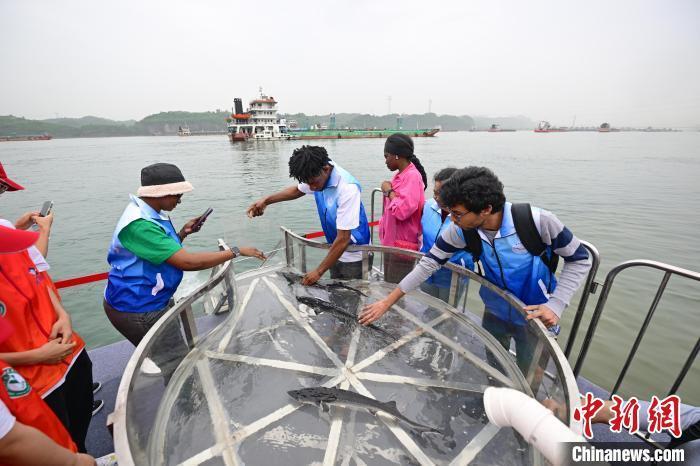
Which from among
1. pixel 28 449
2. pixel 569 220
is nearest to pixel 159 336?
→ pixel 28 449

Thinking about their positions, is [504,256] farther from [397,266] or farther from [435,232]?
[397,266]

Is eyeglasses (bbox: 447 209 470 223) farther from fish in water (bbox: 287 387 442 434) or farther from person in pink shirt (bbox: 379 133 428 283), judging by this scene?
fish in water (bbox: 287 387 442 434)

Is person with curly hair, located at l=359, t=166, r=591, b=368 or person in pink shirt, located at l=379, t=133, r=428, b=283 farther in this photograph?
person in pink shirt, located at l=379, t=133, r=428, b=283

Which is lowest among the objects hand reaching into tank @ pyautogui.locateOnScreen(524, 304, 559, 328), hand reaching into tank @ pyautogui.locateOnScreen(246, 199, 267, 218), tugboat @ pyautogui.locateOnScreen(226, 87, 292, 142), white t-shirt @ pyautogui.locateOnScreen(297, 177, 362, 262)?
hand reaching into tank @ pyautogui.locateOnScreen(524, 304, 559, 328)

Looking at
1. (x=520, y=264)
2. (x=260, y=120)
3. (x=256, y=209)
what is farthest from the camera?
(x=260, y=120)

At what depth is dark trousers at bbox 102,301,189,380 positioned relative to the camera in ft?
6.30

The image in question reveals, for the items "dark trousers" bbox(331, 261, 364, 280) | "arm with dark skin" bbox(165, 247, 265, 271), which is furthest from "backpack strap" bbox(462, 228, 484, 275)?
"arm with dark skin" bbox(165, 247, 265, 271)

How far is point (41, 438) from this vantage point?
1.24m

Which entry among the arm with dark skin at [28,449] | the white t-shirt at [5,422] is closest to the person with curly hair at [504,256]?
the arm with dark skin at [28,449]

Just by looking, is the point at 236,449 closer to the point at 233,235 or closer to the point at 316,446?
the point at 316,446

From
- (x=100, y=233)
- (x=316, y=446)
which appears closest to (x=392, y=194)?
(x=316, y=446)

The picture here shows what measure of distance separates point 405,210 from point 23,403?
3378mm

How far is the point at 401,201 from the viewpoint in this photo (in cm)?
373

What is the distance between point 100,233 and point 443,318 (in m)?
14.4
